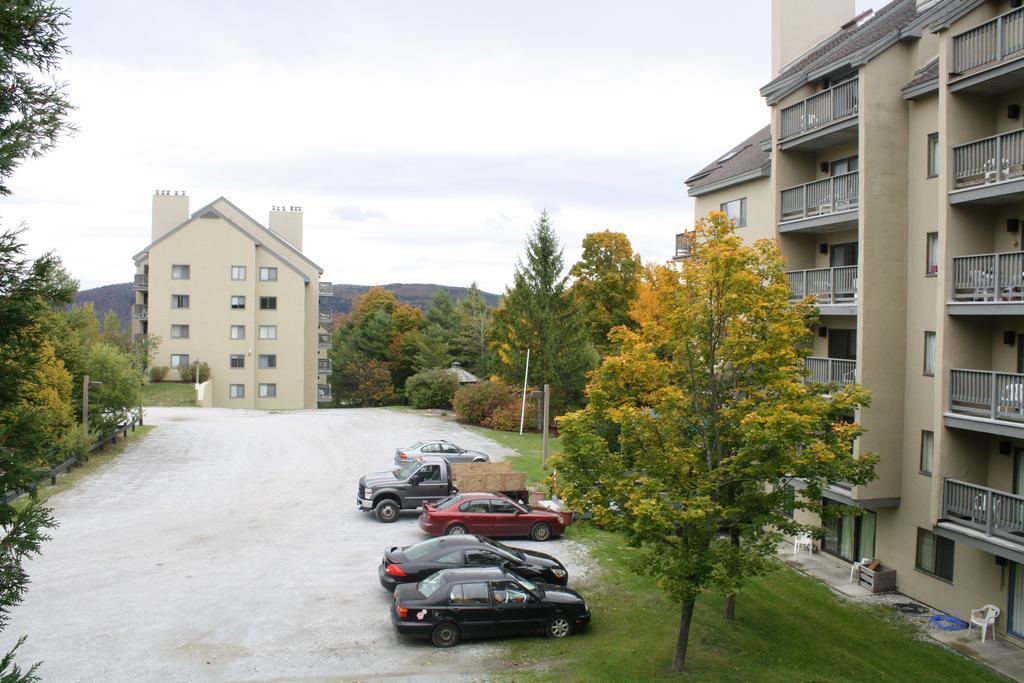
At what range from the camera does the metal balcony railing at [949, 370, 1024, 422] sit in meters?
16.6

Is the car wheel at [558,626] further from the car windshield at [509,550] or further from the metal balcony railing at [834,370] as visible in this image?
the metal balcony railing at [834,370]

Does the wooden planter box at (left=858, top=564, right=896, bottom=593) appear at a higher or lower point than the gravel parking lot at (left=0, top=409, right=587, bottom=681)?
lower

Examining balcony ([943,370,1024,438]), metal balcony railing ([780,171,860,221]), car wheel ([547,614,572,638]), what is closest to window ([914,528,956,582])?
balcony ([943,370,1024,438])

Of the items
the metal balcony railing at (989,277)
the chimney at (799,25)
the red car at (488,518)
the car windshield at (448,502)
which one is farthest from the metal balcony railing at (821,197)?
the car windshield at (448,502)

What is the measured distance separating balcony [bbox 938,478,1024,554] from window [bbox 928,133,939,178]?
748 cm

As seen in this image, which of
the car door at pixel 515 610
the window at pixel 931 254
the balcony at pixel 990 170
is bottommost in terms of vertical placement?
the car door at pixel 515 610

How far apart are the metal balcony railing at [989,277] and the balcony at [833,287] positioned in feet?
10.1

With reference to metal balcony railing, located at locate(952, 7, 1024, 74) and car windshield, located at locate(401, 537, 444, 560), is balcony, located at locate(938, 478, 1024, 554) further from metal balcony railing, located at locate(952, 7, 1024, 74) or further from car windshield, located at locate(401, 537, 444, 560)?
car windshield, located at locate(401, 537, 444, 560)

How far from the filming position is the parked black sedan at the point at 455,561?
17.0 meters

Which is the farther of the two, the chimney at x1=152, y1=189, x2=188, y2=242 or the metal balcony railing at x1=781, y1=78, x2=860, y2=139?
the chimney at x1=152, y1=189, x2=188, y2=242

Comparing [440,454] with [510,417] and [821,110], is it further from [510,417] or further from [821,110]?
[821,110]

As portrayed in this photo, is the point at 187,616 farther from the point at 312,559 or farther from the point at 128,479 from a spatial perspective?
the point at 128,479

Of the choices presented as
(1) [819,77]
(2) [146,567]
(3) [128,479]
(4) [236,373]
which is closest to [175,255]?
(4) [236,373]

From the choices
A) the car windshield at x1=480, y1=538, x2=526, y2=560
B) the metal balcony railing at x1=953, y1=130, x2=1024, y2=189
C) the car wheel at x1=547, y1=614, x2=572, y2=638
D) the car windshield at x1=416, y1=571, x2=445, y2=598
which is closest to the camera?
the car windshield at x1=416, y1=571, x2=445, y2=598
